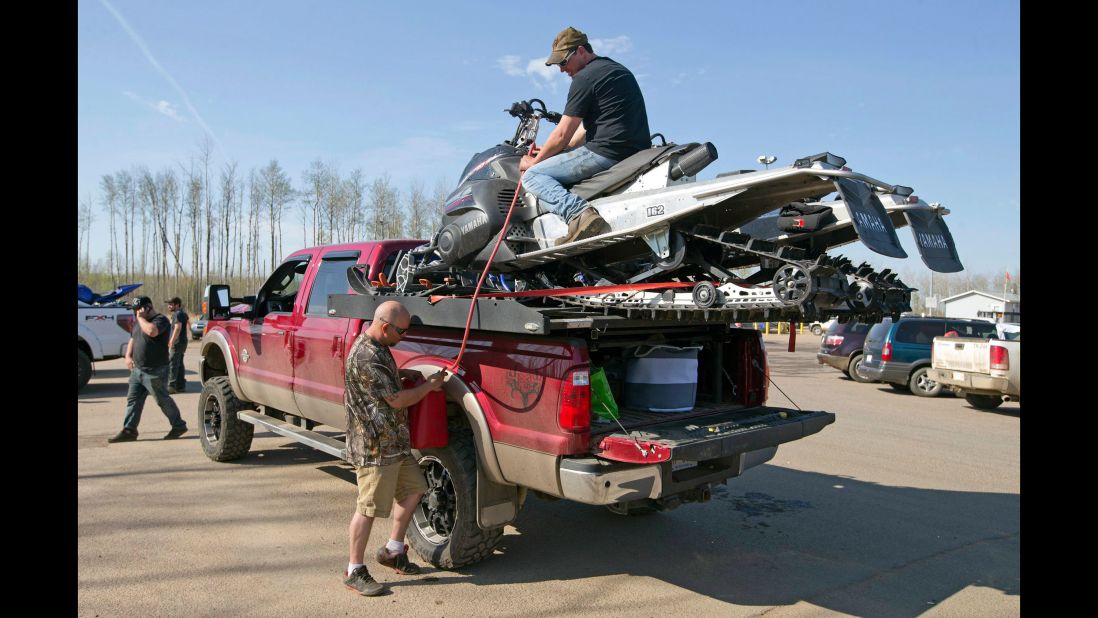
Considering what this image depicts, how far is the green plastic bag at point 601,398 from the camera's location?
13.9ft

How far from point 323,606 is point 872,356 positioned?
1348 cm

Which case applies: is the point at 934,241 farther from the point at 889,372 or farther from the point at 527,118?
the point at 889,372

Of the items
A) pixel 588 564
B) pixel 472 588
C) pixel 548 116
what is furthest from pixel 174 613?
pixel 548 116

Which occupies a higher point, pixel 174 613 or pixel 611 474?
pixel 611 474

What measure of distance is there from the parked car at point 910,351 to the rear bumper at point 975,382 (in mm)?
1513

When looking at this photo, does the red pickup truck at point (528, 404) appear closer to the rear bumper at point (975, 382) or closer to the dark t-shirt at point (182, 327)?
the dark t-shirt at point (182, 327)

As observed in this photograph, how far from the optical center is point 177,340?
1248 cm

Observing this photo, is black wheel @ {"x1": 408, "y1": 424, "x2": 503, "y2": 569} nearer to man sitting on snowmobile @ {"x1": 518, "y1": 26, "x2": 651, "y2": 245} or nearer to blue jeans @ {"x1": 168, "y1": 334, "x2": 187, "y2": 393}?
man sitting on snowmobile @ {"x1": 518, "y1": 26, "x2": 651, "y2": 245}

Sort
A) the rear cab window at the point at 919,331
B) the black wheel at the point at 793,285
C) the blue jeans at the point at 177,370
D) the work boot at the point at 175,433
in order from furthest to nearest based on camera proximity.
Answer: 1. the rear cab window at the point at 919,331
2. the blue jeans at the point at 177,370
3. the work boot at the point at 175,433
4. the black wheel at the point at 793,285

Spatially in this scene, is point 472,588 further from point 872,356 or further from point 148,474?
point 872,356

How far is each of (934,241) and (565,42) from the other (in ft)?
8.28

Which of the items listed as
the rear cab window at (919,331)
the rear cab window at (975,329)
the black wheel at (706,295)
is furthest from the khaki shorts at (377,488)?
the rear cab window at (975,329)

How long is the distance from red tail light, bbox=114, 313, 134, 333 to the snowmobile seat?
12163 mm
